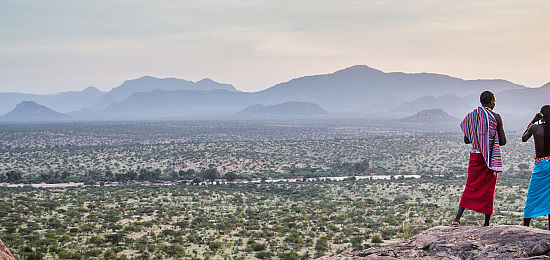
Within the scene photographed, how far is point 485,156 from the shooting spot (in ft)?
23.9

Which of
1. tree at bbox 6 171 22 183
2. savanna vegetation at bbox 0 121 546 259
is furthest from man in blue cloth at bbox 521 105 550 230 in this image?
tree at bbox 6 171 22 183

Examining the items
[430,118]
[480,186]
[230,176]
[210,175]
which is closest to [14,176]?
[210,175]

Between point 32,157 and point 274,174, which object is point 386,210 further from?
point 32,157

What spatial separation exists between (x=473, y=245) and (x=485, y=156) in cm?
168

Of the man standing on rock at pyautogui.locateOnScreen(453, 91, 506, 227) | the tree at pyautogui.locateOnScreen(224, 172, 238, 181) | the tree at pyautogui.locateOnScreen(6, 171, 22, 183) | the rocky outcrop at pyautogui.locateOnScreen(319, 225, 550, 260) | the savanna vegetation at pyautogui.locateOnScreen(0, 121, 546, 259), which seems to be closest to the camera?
the rocky outcrop at pyautogui.locateOnScreen(319, 225, 550, 260)

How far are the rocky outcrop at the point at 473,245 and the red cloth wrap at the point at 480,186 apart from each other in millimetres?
480

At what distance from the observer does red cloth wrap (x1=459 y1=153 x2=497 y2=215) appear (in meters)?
7.37

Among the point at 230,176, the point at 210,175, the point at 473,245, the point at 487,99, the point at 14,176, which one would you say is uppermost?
the point at 487,99

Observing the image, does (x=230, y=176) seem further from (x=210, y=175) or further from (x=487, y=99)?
(x=487, y=99)

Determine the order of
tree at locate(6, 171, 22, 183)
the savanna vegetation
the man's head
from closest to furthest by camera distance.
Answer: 1. the man's head
2. the savanna vegetation
3. tree at locate(6, 171, 22, 183)

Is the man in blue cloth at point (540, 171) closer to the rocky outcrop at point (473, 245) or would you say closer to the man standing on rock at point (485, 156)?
the man standing on rock at point (485, 156)

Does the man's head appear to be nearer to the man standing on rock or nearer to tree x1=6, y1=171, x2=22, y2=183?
the man standing on rock

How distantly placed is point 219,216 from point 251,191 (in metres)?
11.5

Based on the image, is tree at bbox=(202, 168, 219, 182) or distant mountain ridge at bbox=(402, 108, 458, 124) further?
distant mountain ridge at bbox=(402, 108, 458, 124)
